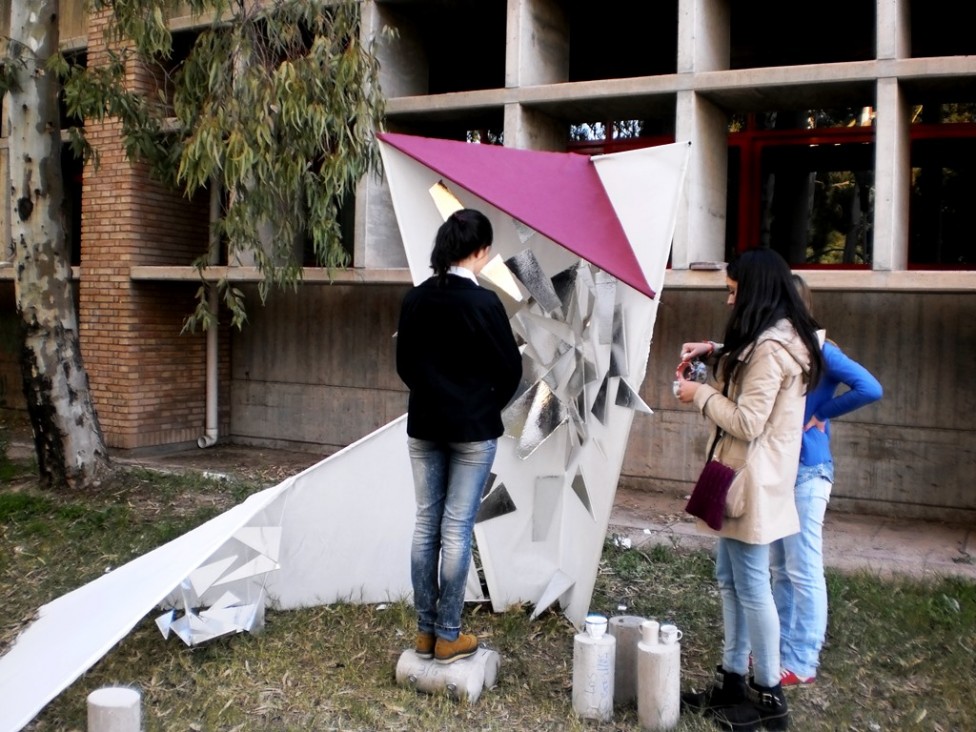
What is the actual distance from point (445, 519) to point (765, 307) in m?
1.55

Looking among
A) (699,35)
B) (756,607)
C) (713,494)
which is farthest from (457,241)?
(699,35)

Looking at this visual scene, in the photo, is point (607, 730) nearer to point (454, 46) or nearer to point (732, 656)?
point (732, 656)

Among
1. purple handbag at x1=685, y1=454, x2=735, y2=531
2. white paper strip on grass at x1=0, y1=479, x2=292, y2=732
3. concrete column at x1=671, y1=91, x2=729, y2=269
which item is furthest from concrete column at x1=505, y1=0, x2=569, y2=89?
purple handbag at x1=685, y1=454, x2=735, y2=531

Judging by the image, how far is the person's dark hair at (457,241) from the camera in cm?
372

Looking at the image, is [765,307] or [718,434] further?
[718,434]

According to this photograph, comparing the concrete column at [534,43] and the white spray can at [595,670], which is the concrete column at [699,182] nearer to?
the concrete column at [534,43]

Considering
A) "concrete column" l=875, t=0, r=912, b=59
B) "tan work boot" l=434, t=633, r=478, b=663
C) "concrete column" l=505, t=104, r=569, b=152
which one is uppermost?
"concrete column" l=875, t=0, r=912, b=59

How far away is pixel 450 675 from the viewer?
3922mm

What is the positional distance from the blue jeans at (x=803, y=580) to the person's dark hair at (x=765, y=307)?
627mm

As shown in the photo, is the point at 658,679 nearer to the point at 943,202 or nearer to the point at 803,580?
the point at 803,580

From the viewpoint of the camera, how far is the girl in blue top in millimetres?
3934

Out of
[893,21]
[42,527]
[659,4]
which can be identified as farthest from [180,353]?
[893,21]

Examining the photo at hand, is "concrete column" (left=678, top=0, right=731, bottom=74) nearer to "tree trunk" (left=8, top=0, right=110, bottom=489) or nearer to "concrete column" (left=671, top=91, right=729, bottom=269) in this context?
"concrete column" (left=671, top=91, right=729, bottom=269)

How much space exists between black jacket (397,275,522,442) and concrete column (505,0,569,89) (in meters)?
4.66
